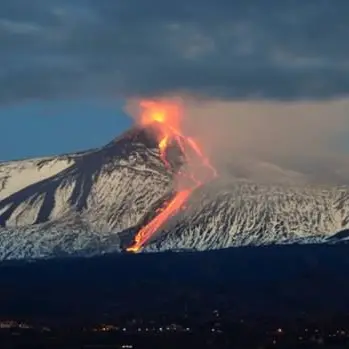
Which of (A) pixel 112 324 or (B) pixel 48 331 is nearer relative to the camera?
(B) pixel 48 331

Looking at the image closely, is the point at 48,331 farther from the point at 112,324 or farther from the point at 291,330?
the point at 291,330

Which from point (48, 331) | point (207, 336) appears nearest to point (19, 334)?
point (48, 331)

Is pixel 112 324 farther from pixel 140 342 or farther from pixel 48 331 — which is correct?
pixel 140 342

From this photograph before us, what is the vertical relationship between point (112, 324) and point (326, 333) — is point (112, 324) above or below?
above

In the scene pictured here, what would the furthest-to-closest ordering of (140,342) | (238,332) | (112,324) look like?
(112,324) < (238,332) < (140,342)

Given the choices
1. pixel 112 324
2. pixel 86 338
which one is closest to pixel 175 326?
pixel 112 324

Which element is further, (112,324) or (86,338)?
(112,324)

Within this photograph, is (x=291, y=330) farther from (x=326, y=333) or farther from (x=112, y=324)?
(x=112, y=324)

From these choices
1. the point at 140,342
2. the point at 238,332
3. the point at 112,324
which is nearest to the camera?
the point at 140,342

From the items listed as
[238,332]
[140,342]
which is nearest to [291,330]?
[238,332]
